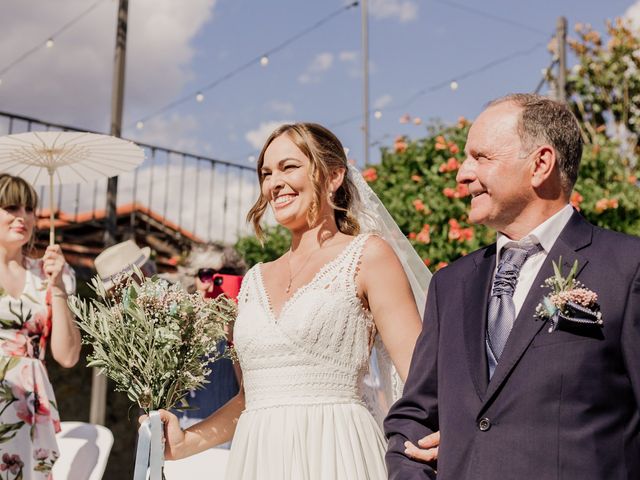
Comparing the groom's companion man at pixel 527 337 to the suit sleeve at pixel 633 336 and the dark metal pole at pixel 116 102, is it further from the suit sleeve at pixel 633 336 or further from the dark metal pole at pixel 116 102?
the dark metal pole at pixel 116 102

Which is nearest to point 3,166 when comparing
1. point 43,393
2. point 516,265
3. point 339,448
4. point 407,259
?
point 43,393

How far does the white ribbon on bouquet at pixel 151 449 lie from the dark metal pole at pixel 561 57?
9.59 metres

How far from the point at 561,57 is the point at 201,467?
8982mm

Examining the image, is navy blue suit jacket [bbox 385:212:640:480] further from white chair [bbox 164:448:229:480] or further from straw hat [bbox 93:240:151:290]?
straw hat [bbox 93:240:151:290]

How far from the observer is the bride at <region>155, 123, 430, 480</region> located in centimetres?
284

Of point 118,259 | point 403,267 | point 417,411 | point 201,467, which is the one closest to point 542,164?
point 417,411

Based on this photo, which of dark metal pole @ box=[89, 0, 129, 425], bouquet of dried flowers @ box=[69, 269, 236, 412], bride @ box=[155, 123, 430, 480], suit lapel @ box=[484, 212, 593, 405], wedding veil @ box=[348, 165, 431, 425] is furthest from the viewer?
dark metal pole @ box=[89, 0, 129, 425]

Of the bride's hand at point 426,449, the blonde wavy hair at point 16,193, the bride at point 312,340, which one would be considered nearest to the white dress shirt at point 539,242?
the bride's hand at point 426,449

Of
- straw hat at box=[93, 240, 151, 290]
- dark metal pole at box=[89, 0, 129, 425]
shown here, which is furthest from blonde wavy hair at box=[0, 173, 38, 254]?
dark metal pole at box=[89, 0, 129, 425]

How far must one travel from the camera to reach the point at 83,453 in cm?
441

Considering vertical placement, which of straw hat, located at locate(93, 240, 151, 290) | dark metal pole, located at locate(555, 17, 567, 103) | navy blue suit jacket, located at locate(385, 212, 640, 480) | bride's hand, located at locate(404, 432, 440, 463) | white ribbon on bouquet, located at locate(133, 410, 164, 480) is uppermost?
dark metal pole, located at locate(555, 17, 567, 103)

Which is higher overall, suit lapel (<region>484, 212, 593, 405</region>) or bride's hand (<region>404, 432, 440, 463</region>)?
suit lapel (<region>484, 212, 593, 405</region>)

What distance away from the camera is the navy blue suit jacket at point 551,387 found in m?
1.88

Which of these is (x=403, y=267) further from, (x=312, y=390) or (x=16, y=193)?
(x=16, y=193)
